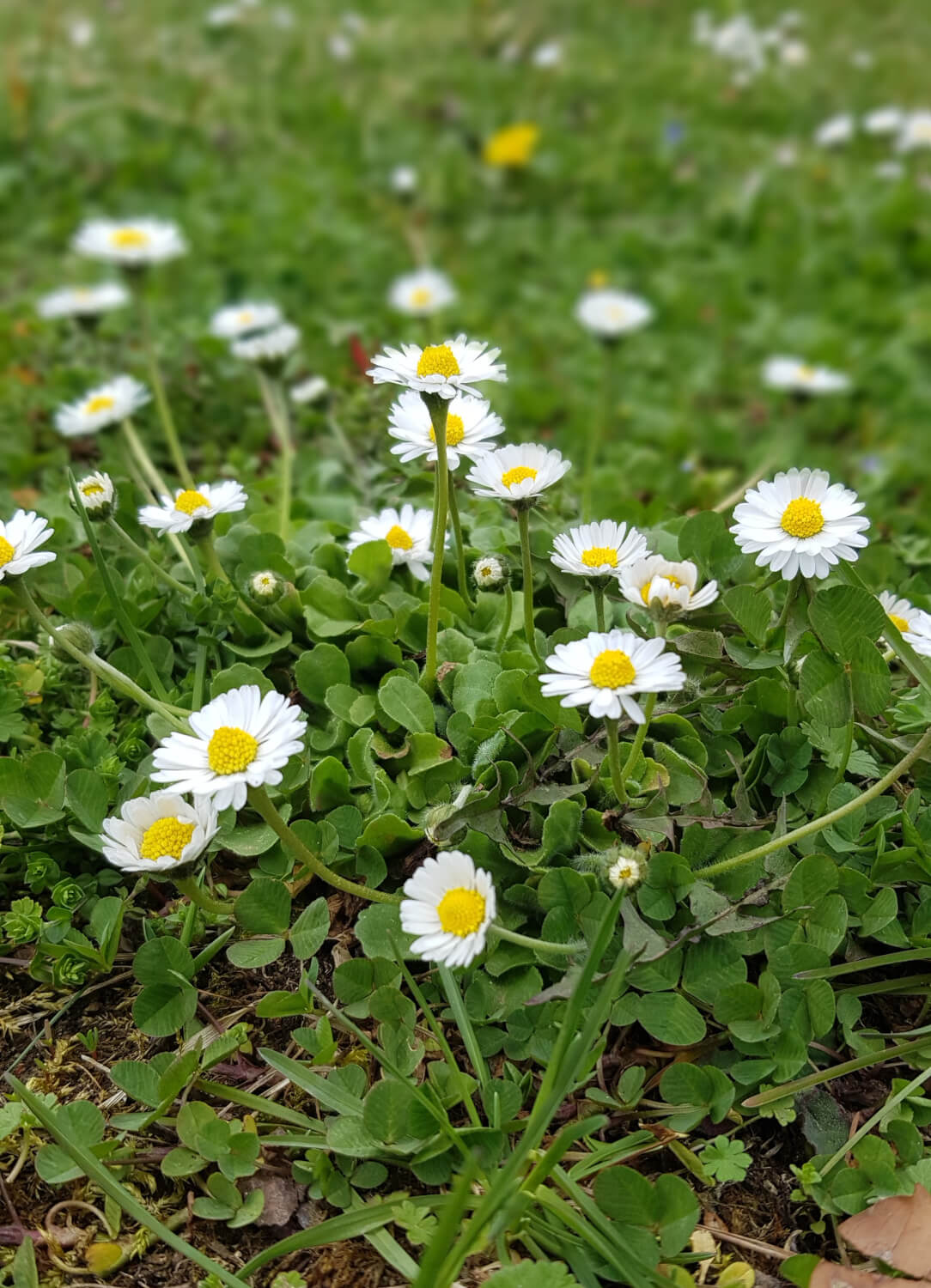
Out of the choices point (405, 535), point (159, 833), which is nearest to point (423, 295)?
point (405, 535)

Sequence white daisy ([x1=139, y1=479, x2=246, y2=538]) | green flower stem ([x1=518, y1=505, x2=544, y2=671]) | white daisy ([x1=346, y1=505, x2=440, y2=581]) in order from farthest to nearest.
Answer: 1. white daisy ([x1=346, y1=505, x2=440, y2=581])
2. white daisy ([x1=139, y1=479, x2=246, y2=538])
3. green flower stem ([x1=518, y1=505, x2=544, y2=671])

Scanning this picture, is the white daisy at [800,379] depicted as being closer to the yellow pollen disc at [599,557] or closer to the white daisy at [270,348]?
the white daisy at [270,348]

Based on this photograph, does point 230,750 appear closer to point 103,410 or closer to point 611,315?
point 103,410

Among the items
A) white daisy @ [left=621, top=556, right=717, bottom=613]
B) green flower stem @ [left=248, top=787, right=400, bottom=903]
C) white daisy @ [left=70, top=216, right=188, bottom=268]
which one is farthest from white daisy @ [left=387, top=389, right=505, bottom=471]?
white daisy @ [left=70, top=216, right=188, bottom=268]

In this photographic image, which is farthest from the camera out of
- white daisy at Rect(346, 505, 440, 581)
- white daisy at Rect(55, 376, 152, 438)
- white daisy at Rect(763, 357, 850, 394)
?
white daisy at Rect(763, 357, 850, 394)

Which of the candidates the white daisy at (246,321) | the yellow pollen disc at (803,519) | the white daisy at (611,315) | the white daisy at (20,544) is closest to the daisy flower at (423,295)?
the white daisy at (611,315)

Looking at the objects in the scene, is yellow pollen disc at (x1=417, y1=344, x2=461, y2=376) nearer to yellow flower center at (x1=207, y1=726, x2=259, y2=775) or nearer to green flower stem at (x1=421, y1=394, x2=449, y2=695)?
green flower stem at (x1=421, y1=394, x2=449, y2=695)
